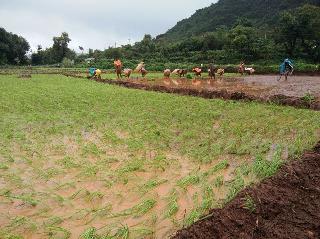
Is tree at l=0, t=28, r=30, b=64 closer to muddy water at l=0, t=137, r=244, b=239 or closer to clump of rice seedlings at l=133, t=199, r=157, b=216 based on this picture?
muddy water at l=0, t=137, r=244, b=239

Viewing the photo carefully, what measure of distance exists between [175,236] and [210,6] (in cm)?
10538

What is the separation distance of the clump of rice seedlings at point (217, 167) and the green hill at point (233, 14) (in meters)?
71.3

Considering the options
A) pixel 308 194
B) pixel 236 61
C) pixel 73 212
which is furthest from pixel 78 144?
pixel 236 61

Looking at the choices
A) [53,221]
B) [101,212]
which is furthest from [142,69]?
[53,221]

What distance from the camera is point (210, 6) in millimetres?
104375

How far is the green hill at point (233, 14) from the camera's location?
260 feet

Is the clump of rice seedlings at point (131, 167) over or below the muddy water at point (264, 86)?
below

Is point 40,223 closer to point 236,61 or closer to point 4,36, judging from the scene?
point 236,61

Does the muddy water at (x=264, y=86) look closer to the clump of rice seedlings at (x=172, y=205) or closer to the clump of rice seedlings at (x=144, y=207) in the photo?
the clump of rice seedlings at (x=172, y=205)

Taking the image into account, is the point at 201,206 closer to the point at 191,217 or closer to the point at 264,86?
the point at 191,217

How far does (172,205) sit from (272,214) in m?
1.30

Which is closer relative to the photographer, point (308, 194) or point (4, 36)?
point (308, 194)

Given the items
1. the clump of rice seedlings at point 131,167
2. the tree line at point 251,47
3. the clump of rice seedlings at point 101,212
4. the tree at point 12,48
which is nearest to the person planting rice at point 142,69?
the tree line at point 251,47

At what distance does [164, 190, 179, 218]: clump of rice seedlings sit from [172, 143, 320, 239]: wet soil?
0.54 m
